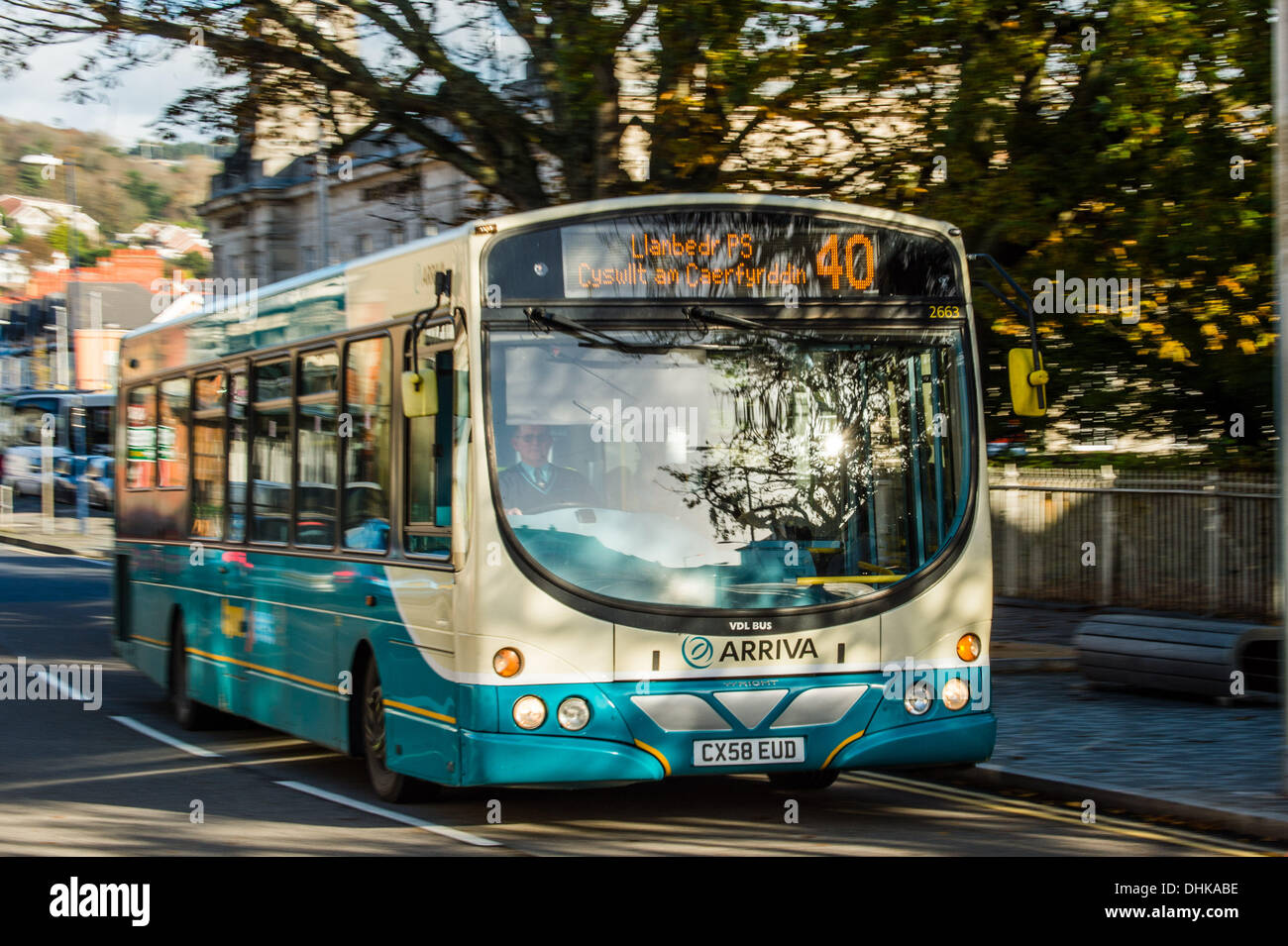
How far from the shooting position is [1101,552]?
70.1ft

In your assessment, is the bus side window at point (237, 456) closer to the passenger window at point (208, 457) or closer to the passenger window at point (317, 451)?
the passenger window at point (208, 457)

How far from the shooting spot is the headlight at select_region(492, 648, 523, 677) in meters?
8.25

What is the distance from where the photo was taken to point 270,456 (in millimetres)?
11289

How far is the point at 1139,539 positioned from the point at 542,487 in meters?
13.9

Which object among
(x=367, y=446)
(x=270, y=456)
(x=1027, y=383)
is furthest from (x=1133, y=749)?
(x=270, y=456)

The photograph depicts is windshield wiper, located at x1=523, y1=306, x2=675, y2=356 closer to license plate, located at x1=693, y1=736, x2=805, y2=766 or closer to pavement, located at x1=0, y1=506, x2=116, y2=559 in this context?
license plate, located at x1=693, y1=736, x2=805, y2=766

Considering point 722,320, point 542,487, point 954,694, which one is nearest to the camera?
point 542,487

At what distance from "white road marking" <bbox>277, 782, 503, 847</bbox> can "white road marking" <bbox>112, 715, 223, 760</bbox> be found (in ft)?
5.28

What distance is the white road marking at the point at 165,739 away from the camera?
39.3ft

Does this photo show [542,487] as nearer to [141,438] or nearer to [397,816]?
[397,816]

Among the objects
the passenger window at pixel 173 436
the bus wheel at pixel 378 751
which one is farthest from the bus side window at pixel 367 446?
the passenger window at pixel 173 436

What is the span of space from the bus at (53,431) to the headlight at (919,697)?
5563 cm
